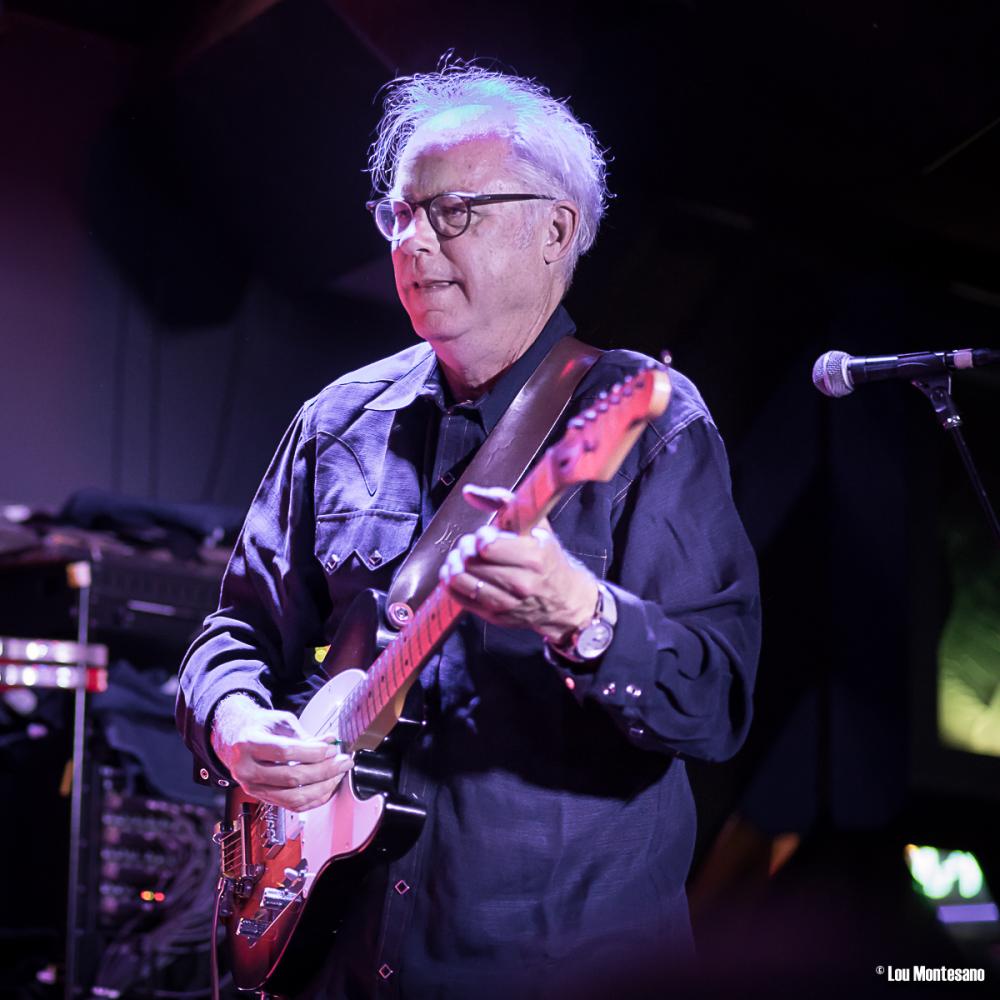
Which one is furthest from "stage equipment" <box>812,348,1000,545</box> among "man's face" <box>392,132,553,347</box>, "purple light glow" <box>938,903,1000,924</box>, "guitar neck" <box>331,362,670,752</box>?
"purple light glow" <box>938,903,1000,924</box>

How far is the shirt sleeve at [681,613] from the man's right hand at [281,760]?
17.4 inches

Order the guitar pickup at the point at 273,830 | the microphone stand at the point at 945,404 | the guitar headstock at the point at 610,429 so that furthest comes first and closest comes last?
1. the microphone stand at the point at 945,404
2. the guitar pickup at the point at 273,830
3. the guitar headstock at the point at 610,429

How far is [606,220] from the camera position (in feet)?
13.5

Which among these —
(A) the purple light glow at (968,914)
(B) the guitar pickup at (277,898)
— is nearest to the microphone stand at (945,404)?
(B) the guitar pickup at (277,898)

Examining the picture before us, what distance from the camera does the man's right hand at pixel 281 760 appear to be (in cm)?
204

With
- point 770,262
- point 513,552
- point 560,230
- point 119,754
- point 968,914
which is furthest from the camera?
point 968,914

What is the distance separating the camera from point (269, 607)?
246cm

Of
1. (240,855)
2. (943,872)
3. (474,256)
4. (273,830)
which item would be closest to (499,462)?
(474,256)

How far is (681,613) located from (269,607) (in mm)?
846

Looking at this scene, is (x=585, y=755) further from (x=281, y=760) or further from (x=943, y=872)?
(x=943, y=872)

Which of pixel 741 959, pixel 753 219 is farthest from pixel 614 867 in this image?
pixel 753 219

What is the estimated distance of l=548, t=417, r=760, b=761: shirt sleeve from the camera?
178cm

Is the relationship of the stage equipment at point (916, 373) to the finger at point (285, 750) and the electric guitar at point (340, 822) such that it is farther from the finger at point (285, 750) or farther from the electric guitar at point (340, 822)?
the finger at point (285, 750)

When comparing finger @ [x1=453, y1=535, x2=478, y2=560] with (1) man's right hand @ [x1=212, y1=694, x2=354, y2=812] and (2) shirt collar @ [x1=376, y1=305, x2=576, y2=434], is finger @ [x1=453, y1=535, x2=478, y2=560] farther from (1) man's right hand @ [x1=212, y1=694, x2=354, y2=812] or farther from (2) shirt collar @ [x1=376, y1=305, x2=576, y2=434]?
(2) shirt collar @ [x1=376, y1=305, x2=576, y2=434]
